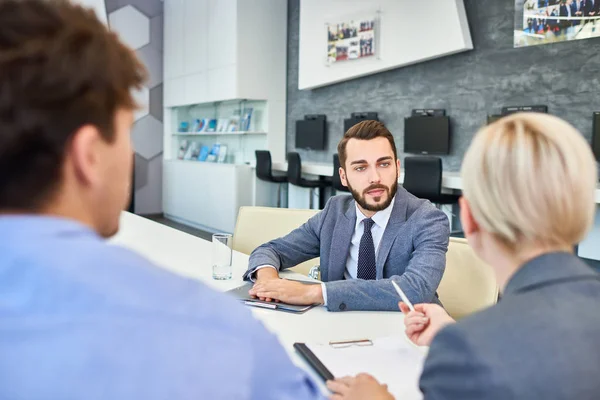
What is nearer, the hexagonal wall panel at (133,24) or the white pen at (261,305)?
the white pen at (261,305)

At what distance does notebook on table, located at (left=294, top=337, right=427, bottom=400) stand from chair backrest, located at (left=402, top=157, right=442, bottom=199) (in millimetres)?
3553

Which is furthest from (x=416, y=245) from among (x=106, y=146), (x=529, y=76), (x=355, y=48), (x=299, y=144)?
(x=299, y=144)

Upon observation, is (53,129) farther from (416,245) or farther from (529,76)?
(529,76)

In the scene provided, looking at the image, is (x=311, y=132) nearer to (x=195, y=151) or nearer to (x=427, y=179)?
(x=195, y=151)

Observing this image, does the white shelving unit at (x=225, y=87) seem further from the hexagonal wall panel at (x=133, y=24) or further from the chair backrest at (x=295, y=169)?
the chair backrest at (x=295, y=169)

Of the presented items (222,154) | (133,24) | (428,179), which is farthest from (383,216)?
(133,24)

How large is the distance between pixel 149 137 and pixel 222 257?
23.6 feet

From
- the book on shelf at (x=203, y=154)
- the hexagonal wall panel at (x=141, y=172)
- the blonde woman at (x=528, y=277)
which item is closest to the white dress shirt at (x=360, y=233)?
the blonde woman at (x=528, y=277)

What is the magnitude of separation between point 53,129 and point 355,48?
5.82 meters

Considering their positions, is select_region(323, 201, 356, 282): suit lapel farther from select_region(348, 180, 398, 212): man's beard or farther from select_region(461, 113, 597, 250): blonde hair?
select_region(461, 113, 597, 250): blonde hair

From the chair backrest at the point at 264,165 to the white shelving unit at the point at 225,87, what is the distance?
14.9 inches

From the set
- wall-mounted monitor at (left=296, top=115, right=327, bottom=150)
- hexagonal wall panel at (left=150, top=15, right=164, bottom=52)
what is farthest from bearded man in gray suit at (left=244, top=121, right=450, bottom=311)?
hexagonal wall panel at (left=150, top=15, right=164, bottom=52)

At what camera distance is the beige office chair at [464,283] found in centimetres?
173

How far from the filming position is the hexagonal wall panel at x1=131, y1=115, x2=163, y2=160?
338 inches
